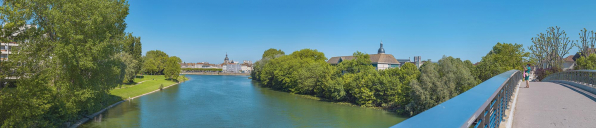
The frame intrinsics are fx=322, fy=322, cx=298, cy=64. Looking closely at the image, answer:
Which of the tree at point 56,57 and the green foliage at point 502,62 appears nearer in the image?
the tree at point 56,57

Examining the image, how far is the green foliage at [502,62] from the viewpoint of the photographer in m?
34.0

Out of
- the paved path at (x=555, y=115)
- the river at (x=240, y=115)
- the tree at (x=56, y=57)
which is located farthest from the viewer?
the river at (x=240, y=115)

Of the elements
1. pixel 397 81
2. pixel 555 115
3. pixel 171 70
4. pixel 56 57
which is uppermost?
pixel 56 57

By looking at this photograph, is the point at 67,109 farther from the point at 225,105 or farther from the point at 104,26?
the point at 225,105

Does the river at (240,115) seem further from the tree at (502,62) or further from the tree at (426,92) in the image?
the tree at (502,62)

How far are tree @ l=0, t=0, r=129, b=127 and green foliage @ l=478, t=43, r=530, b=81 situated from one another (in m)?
33.8

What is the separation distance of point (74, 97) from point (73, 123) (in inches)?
166

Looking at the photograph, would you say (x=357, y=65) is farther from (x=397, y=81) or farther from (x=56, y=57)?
(x=56, y=57)

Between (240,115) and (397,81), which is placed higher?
(397,81)

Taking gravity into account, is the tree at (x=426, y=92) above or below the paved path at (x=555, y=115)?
below

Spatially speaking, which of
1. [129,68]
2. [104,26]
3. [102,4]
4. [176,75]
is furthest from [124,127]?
[176,75]

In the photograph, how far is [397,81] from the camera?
99.3ft

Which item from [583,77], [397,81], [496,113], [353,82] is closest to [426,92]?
[397,81]

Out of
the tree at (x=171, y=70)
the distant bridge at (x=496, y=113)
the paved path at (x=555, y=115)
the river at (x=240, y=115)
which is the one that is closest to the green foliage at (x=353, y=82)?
the river at (x=240, y=115)
